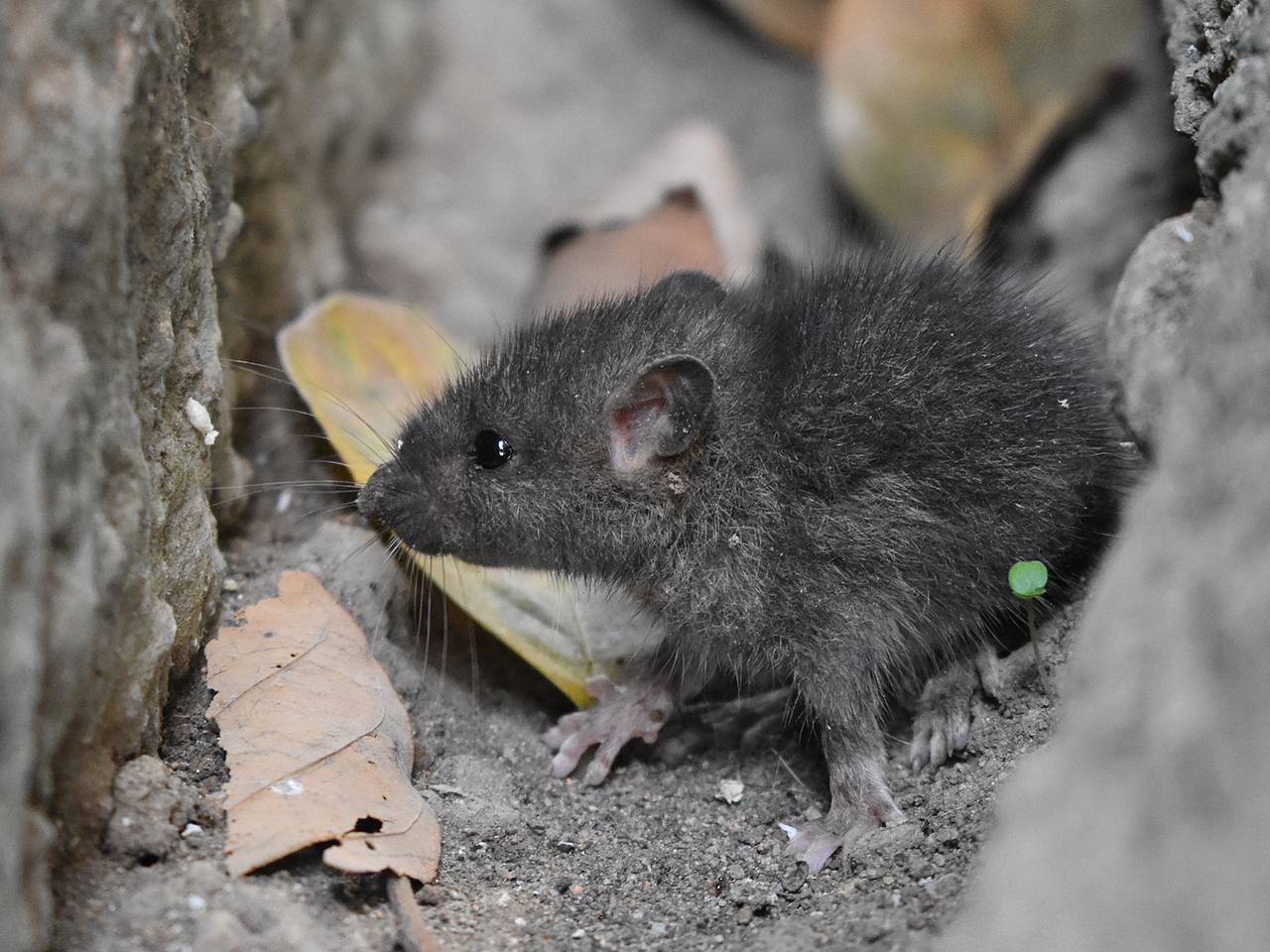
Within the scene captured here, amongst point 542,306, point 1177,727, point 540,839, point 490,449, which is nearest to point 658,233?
point 542,306

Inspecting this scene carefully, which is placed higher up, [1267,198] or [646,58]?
[1267,198]

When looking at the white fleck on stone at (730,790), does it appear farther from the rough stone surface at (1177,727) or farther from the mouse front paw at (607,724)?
the rough stone surface at (1177,727)

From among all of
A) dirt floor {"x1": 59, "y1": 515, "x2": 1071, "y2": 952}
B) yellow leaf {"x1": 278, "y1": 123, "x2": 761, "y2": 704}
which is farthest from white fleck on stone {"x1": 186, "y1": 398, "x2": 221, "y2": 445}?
yellow leaf {"x1": 278, "y1": 123, "x2": 761, "y2": 704}

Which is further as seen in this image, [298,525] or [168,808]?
[298,525]

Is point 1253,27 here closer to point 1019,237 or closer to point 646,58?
point 1019,237

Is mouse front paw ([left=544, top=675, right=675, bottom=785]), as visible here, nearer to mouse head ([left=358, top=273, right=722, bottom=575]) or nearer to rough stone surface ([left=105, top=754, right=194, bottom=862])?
mouse head ([left=358, top=273, right=722, bottom=575])

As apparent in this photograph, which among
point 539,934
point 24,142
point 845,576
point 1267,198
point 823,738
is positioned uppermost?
point 1267,198

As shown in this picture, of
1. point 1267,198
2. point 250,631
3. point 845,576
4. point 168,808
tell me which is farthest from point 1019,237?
point 168,808
